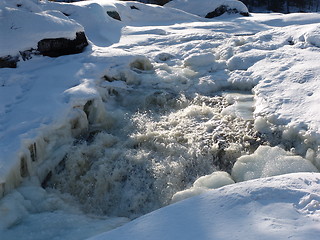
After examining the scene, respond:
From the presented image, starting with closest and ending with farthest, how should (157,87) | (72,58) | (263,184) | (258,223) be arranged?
1. (258,223)
2. (263,184)
3. (157,87)
4. (72,58)

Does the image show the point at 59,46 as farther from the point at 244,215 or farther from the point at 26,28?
the point at 244,215

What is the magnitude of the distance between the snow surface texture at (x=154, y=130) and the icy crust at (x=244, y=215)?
1 centimetres

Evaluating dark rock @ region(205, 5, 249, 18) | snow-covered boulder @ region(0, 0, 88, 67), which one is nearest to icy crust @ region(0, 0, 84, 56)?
snow-covered boulder @ region(0, 0, 88, 67)

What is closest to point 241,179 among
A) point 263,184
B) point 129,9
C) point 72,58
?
point 263,184

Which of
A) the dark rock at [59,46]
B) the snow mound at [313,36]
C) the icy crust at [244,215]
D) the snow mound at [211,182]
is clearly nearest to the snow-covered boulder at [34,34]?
the dark rock at [59,46]

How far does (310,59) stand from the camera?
6082 mm

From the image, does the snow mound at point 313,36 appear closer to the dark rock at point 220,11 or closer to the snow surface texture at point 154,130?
the snow surface texture at point 154,130

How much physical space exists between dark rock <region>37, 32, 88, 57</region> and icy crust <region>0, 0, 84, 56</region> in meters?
0.07

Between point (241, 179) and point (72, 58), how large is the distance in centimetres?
404

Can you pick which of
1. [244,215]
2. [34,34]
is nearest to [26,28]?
[34,34]

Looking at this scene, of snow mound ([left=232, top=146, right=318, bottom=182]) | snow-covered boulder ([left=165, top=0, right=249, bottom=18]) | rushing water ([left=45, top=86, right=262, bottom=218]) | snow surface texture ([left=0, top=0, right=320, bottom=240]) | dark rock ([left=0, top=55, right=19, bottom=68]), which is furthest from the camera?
snow-covered boulder ([left=165, top=0, right=249, bottom=18])

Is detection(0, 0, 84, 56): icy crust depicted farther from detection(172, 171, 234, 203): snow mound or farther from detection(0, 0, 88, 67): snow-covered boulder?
detection(172, 171, 234, 203): snow mound

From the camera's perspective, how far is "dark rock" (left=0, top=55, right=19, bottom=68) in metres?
A: 6.45

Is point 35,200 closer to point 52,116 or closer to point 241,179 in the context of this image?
point 52,116
